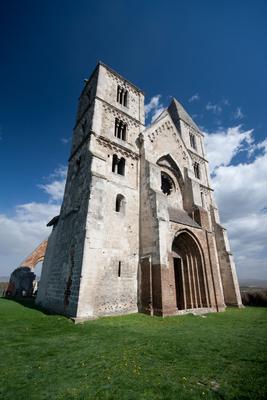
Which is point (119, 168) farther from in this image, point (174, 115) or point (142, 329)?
point (174, 115)

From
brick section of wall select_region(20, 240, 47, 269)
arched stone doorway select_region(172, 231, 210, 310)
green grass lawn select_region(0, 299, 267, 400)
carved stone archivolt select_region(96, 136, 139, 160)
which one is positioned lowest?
green grass lawn select_region(0, 299, 267, 400)

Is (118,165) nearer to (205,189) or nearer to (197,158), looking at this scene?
(205,189)

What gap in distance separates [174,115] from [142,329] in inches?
1068

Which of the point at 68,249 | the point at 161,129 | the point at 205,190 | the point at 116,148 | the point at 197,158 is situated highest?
the point at 197,158

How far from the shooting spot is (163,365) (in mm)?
4625

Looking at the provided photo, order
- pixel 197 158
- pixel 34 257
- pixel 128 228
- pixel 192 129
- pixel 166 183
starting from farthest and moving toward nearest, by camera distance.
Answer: pixel 192 129
pixel 34 257
pixel 197 158
pixel 166 183
pixel 128 228

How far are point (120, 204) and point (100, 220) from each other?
2.77m

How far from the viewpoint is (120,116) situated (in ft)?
58.3

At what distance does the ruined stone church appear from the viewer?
1141cm

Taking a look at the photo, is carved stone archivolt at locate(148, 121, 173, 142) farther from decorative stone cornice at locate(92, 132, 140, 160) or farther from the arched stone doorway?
the arched stone doorway

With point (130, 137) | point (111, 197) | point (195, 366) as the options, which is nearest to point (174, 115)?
point (130, 137)

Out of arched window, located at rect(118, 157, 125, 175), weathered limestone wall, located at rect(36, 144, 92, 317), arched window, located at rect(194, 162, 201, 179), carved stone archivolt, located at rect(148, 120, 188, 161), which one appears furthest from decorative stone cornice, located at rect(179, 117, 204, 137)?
weathered limestone wall, located at rect(36, 144, 92, 317)

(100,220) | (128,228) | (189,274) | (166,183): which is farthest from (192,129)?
(100,220)

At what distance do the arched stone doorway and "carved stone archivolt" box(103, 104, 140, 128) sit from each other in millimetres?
10884
